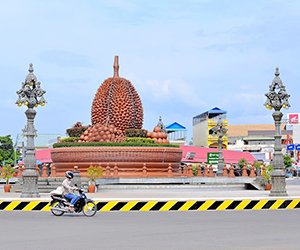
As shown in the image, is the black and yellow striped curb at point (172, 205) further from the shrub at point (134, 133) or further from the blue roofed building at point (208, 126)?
the blue roofed building at point (208, 126)

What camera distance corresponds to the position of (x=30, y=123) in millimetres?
25812

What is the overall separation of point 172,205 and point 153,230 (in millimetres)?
5936

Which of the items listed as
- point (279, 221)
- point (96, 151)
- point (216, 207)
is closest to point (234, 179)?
point (96, 151)

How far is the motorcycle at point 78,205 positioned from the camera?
18969 mm

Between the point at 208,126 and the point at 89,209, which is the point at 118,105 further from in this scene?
the point at 208,126

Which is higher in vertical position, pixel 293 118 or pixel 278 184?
pixel 293 118

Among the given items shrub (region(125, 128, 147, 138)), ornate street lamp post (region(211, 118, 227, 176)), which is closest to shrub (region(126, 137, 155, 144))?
shrub (region(125, 128, 147, 138))

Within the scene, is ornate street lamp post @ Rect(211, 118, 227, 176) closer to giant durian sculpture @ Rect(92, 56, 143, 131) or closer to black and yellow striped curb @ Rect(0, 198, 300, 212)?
giant durian sculpture @ Rect(92, 56, 143, 131)

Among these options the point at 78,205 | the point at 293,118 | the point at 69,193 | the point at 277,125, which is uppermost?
the point at 293,118

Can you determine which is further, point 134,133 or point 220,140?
point 220,140

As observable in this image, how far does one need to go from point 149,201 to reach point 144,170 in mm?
20631

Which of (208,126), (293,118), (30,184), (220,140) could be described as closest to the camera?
(30,184)

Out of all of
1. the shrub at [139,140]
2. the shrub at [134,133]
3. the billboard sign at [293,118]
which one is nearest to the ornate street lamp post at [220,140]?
the shrub at [134,133]

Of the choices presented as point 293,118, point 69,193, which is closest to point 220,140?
point 69,193
